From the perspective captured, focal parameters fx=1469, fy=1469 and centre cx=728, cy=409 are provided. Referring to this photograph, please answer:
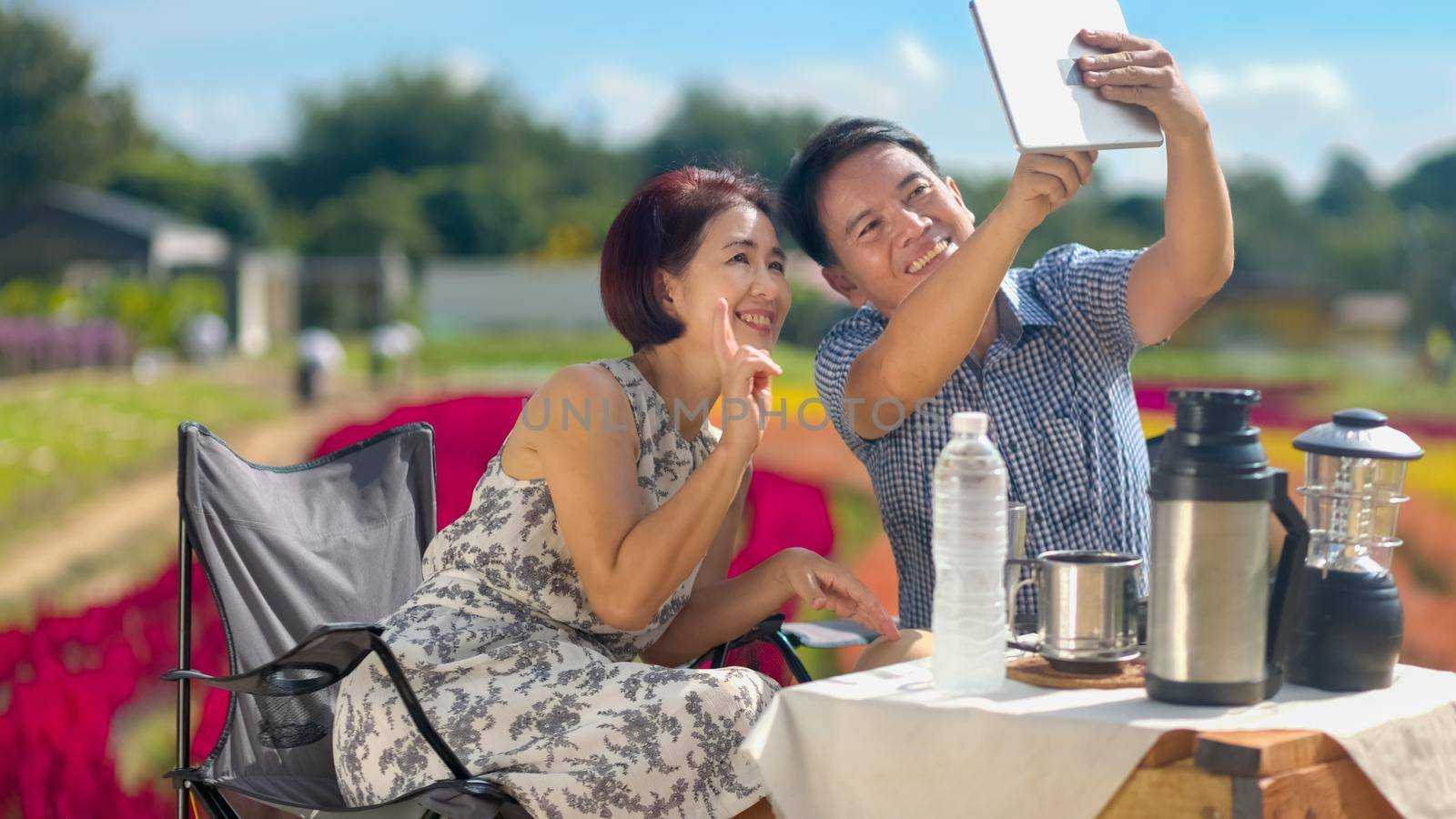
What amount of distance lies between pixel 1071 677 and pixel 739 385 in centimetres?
62

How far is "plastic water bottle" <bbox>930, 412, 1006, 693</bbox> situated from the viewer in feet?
5.80

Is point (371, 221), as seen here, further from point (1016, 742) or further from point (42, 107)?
point (1016, 742)

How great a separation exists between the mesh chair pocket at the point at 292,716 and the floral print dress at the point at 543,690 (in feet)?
0.31

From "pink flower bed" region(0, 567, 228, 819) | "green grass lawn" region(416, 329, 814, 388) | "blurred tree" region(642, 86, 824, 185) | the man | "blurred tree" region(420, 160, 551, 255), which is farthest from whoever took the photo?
"blurred tree" region(642, 86, 824, 185)

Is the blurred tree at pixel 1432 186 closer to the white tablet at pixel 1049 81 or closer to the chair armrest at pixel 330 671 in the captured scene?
the white tablet at pixel 1049 81

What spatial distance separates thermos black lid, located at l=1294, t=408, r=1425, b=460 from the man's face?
1026 millimetres

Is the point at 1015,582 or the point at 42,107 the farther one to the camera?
the point at 42,107

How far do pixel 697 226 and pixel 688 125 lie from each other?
215 feet

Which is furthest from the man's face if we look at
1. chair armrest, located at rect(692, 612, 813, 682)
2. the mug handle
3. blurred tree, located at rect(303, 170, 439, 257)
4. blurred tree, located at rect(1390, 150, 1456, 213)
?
blurred tree, located at rect(303, 170, 439, 257)

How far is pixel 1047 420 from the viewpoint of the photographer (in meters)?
2.75

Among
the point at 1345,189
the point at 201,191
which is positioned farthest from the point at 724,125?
the point at 1345,189

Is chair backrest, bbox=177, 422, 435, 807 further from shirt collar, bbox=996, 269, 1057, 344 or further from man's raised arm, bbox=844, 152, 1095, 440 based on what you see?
shirt collar, bbox=996, 269, 1057, 344

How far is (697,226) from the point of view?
2.48m

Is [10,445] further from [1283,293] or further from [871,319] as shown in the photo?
[1283,293]
